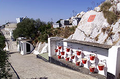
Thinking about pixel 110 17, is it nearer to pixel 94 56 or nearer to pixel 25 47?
pixel 94 56

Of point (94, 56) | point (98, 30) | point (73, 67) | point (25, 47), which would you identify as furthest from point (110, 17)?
point (25, 47)

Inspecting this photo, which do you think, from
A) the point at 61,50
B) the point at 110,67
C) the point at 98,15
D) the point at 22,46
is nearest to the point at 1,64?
the point at 110,67

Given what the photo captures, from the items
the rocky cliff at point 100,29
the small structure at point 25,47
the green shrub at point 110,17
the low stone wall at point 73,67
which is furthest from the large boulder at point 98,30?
the small structure at point 25,47

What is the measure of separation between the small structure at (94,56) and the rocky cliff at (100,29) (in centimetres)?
247

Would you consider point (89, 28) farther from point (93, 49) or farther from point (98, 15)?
point (93, 49)

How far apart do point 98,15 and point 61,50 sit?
5265 mm

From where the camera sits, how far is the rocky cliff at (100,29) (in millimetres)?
8602

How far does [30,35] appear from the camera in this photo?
2697 centimetres

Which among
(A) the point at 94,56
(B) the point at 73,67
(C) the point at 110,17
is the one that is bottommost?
(B) the point at 73,67

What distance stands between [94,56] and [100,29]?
4338 mm

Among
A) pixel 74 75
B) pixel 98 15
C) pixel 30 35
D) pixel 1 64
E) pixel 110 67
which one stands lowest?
pixel 74 75

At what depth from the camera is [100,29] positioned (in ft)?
32.4

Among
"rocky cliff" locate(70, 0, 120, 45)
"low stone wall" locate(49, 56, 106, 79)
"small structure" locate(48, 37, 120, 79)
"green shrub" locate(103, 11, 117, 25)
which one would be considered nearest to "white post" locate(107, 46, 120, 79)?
"small structure" locate(48, 37, 120, 79)

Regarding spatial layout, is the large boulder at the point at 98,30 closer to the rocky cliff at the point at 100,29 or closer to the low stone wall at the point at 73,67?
the rocky cliff at the point at 100,29
